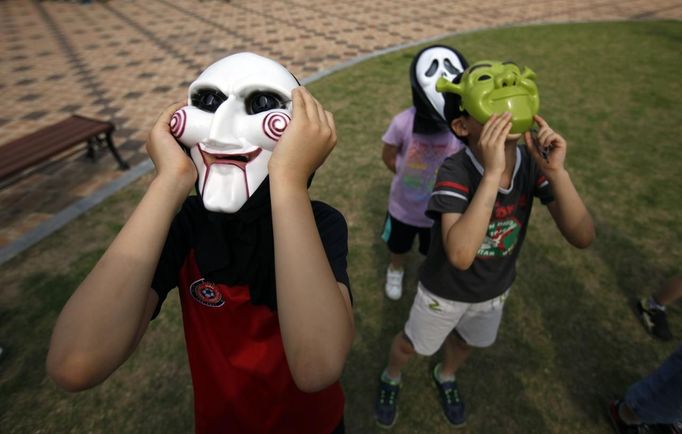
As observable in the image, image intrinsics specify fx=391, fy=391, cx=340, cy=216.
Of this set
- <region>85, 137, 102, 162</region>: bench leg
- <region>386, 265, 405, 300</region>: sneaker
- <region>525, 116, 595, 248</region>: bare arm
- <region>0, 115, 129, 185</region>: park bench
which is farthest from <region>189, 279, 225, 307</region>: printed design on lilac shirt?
<region>85, 137, 102, 162</region>: bench leg

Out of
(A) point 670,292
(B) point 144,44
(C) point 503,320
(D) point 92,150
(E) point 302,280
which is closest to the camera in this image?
(E) point 302,280

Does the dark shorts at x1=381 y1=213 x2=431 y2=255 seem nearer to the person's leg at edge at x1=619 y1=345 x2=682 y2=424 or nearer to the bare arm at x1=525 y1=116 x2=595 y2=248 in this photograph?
the bare arm at x1=525 y1=116 x2=595 y2=248

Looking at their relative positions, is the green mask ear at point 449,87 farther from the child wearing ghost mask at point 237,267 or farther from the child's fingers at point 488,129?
the child wearing ghost mask at point 237,267

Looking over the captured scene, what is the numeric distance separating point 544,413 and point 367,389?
1046mm

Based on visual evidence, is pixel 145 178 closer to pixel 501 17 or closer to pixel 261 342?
pixel 261 342

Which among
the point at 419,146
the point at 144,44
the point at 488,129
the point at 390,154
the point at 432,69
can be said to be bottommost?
the point at 144,44

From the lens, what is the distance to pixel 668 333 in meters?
2.64

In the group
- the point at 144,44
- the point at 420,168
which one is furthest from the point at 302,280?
the point at 144,44

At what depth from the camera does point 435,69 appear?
216 centimetres

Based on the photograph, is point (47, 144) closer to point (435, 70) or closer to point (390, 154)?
point (390, 154)

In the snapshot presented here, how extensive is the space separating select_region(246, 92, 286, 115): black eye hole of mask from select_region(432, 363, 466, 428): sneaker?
6.50 feet

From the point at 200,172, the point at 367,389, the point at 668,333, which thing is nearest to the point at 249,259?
the point at 200,172

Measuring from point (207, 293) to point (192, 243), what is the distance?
166 mm

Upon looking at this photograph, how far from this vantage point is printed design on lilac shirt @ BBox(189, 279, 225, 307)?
121 cm
